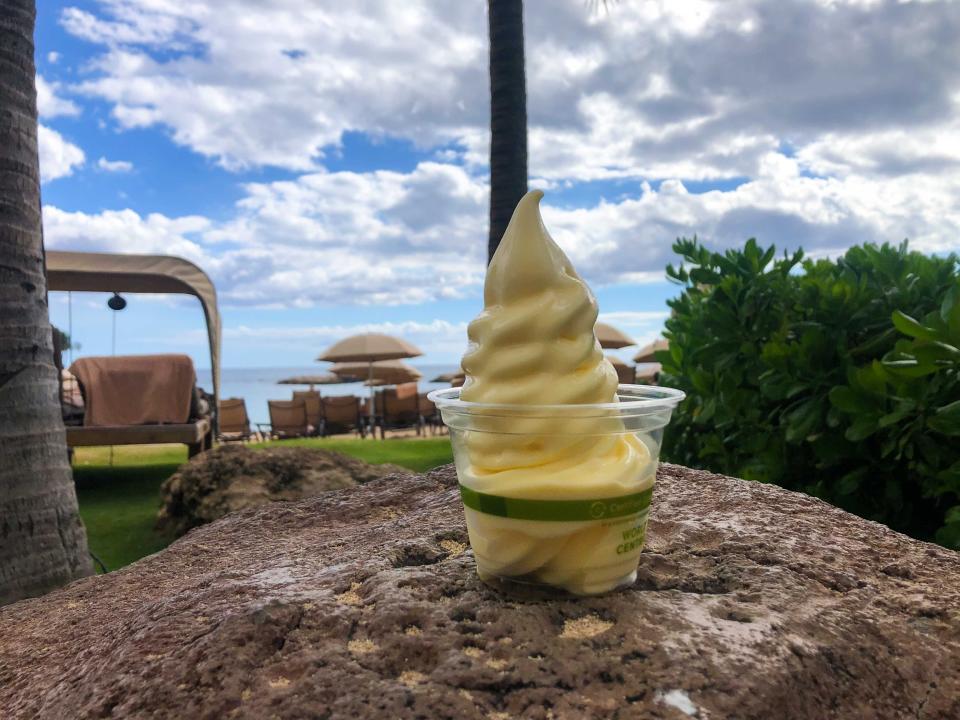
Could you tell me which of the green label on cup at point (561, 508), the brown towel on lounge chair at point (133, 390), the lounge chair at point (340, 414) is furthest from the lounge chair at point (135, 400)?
the lounge chair at point (340, 414)

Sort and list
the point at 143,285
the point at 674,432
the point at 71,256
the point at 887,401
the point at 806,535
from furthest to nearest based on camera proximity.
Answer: the point at 143,285 → the point at 71,256 → the point at 674,432 → the point at 887,401 → the point at 806,535

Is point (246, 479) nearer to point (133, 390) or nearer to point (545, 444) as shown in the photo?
point (133, 390)

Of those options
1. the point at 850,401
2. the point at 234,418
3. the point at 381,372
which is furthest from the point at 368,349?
the point at 850,401

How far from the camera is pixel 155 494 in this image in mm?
7090

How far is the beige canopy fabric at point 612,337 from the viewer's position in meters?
18.6

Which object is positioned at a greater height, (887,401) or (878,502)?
(887,401)

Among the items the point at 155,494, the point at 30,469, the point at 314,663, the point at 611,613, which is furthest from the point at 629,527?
the point at 155,494

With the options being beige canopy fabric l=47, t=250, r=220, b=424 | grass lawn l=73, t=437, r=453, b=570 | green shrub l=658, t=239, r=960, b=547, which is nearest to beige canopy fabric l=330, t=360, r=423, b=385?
grass lawn l=73, t=437, r=453, b=570

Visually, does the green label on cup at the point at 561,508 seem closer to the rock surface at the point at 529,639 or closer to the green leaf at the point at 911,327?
the rock surface at the point at 529,639

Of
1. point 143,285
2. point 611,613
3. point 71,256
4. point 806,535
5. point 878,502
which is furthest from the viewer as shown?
point 143,285

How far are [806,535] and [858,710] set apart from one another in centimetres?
70

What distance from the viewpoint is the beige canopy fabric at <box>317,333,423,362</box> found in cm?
1717

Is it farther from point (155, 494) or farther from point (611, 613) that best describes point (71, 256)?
point (611, 613)

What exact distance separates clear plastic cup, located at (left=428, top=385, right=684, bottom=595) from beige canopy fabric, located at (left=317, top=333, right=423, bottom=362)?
15.8m
